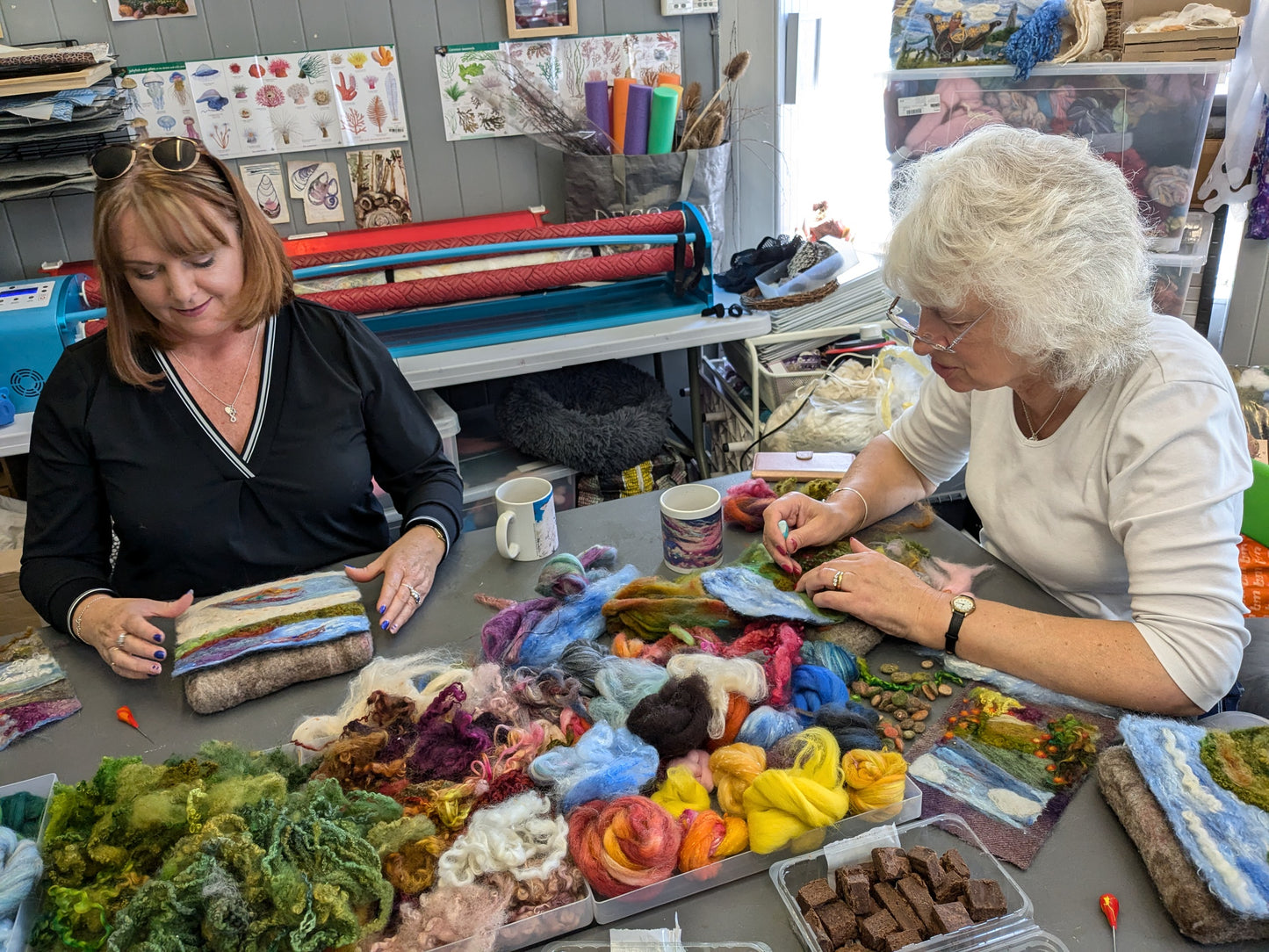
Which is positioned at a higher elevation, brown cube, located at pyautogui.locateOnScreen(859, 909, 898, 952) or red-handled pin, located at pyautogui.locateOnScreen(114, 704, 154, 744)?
brown cube, located at pyautogui.locateOnScreen(859, 909, 898, 952)

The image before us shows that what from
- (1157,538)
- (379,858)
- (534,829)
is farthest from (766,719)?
(1157,538)

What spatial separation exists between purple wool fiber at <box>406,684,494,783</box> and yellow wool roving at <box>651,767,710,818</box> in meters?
0.21

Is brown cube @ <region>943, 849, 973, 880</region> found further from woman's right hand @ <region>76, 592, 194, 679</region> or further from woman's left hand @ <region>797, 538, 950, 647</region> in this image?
woman's right hand @ <region>76, 592, 194, 679</region>

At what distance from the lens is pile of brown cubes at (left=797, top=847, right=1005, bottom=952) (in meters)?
0.84

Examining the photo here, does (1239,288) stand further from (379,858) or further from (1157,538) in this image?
(379,858)

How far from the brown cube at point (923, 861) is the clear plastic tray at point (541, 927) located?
0.32 meters

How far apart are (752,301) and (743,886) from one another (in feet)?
6.85

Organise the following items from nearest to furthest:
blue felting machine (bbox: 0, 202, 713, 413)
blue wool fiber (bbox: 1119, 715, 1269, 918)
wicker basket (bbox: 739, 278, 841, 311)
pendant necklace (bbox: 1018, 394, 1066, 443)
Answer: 1. blue wool fiber (bbox: 1119, 715, 1269, 918)
2. pendant necklace (bbox: 1018, 394, 1066, 443)
3. blue felting machine (bbox: 0, 202, 713, 413)
4. wicker basket (bbox: 739, 278, 841, 311)

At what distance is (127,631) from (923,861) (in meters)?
1.12

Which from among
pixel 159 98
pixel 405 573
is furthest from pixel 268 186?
pixel 405 573

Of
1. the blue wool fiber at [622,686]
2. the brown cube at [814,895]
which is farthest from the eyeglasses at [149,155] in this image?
the brown cube at [814,895]

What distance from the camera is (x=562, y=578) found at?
53.1 inches

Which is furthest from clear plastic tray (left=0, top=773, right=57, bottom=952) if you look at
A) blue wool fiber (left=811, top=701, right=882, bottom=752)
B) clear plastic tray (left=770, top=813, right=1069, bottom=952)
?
blue wool fiber (left=811, top=701, right=882, bottom=752)

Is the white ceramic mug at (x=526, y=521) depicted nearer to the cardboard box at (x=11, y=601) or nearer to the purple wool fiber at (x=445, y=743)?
the purple wool fiber at (x=445, y=743)
